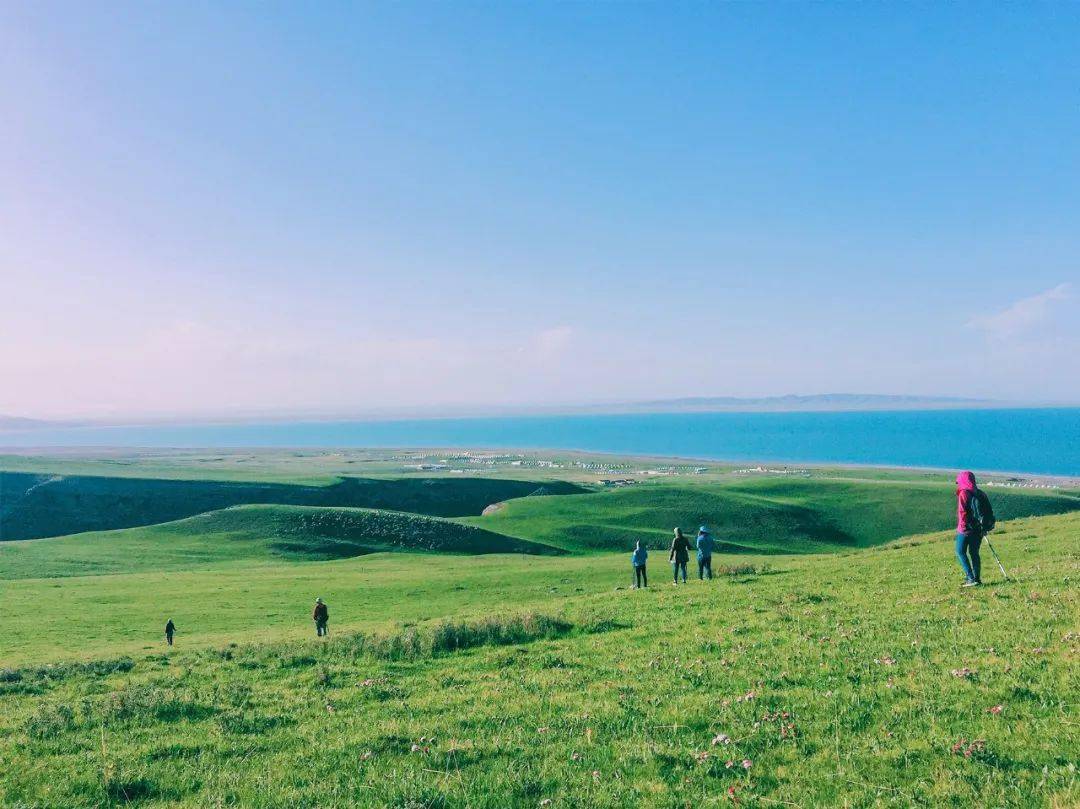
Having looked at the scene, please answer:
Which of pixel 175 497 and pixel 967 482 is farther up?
pixel 967 482

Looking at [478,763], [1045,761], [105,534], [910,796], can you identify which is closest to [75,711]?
[478,763]

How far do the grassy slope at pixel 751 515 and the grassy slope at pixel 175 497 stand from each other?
36.3 meters

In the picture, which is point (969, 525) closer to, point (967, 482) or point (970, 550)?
point (970, 550)

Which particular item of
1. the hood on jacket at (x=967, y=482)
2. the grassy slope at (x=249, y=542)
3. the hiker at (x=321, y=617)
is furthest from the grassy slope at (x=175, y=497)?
the hood on jacket at (x=967, y=482)

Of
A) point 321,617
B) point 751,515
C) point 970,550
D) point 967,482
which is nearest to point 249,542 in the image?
point 321,617

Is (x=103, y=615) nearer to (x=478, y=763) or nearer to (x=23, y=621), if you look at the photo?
(x=23, y=621)

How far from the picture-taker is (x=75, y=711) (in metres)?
14.7

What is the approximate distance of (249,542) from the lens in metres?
77.8

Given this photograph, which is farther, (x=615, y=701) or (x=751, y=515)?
(x=751, y=515)

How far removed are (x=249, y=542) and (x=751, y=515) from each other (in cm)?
6890

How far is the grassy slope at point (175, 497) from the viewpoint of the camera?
4552 inches

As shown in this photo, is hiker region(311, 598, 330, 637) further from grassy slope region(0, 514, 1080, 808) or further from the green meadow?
grassy slope region(0, 514, 1080, 808)

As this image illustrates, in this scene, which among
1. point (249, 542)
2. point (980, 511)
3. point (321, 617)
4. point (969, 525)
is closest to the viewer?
point (980, 511)

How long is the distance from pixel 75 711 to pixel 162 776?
6.16 metres
